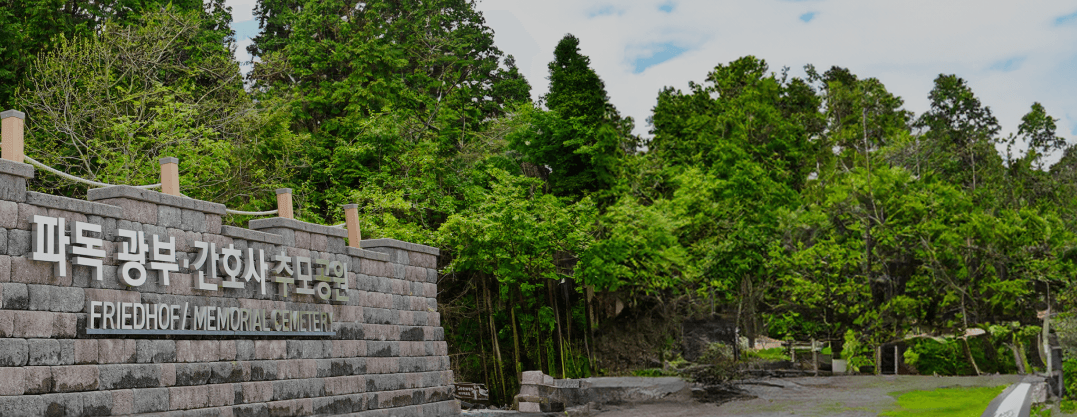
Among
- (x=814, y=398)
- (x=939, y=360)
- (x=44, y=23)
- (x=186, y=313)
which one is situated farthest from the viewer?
(x=939, y=360)

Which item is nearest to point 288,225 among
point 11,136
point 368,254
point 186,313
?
point 368,254

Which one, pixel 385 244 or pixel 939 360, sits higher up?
pixel 385 244

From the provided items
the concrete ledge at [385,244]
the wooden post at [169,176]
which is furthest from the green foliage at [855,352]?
the wooden post at [169,176]

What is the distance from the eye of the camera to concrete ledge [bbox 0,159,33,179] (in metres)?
7.57

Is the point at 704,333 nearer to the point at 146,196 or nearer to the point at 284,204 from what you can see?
the point at 284,204

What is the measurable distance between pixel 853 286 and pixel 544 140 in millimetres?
9724

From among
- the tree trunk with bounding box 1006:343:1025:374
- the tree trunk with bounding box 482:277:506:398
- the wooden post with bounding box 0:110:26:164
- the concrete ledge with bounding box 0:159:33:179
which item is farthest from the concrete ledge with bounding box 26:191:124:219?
the tree trunk with bounding box 1006:343:1025:374

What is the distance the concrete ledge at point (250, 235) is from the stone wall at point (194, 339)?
17 mm

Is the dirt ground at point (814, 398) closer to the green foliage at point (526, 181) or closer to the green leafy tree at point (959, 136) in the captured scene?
the green foliage at point (526, 181)

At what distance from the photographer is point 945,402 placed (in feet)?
50.1

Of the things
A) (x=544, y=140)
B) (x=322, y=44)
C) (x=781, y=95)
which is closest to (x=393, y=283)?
(x=544, y=140)

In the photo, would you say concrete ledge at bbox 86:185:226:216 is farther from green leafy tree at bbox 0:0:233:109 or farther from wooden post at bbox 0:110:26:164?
green leafy tree at bbox 0:0:233:109

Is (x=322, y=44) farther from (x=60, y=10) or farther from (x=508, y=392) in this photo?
(x=508, y=392)

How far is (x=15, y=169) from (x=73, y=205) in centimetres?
60
